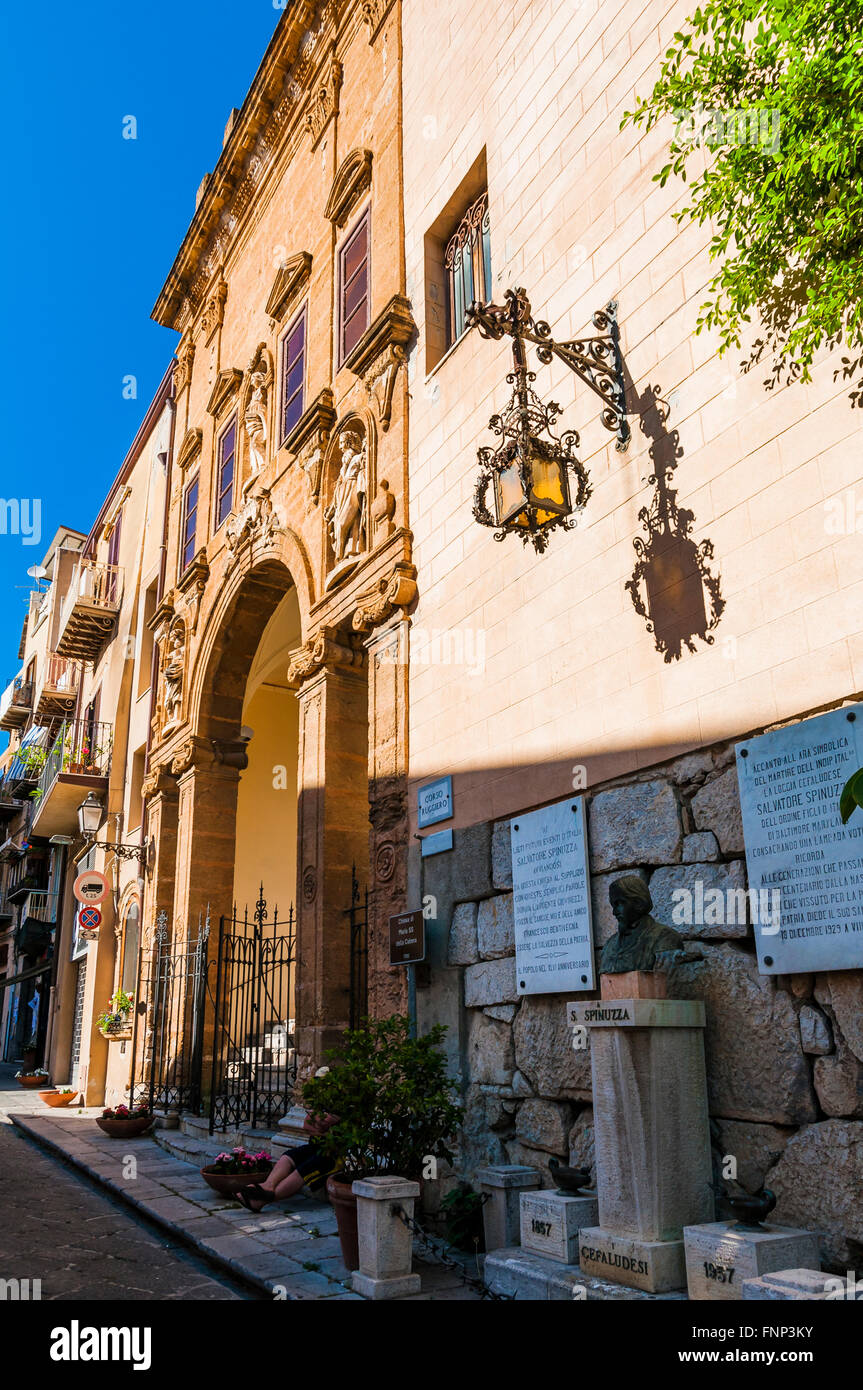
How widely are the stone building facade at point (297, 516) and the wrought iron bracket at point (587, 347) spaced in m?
2.85

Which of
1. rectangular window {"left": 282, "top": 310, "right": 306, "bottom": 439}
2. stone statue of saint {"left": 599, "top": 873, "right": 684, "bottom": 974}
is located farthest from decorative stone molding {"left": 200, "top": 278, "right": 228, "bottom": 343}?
stone statue of saint {"left": 599, "top": 873, "right": 684, "bottom": 974}

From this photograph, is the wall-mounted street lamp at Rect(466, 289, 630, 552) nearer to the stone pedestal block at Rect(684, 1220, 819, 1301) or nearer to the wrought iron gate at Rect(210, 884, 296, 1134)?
the stone pedestal block at Rect(684, 1220, 819, 1301)

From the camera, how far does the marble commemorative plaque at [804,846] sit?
407cm

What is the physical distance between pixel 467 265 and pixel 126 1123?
9761 mm

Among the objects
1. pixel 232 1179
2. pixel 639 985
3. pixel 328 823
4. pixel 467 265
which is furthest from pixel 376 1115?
pixel 467 265

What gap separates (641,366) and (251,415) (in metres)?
8.79

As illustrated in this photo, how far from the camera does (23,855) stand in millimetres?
32312

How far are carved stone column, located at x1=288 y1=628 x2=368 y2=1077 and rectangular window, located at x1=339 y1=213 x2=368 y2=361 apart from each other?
3.29 metres

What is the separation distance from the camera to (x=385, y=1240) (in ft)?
17.1

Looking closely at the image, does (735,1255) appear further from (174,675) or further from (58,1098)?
(58,1098)

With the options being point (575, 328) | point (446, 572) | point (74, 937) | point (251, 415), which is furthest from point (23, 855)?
point (575, 328)

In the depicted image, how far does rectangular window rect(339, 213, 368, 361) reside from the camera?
426 inches

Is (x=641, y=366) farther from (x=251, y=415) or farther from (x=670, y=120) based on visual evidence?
(x=251, y=415)

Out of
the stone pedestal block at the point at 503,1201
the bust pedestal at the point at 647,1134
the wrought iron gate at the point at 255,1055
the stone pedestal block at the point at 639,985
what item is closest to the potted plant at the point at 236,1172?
the wrought iron gate at the point at 255,1055
